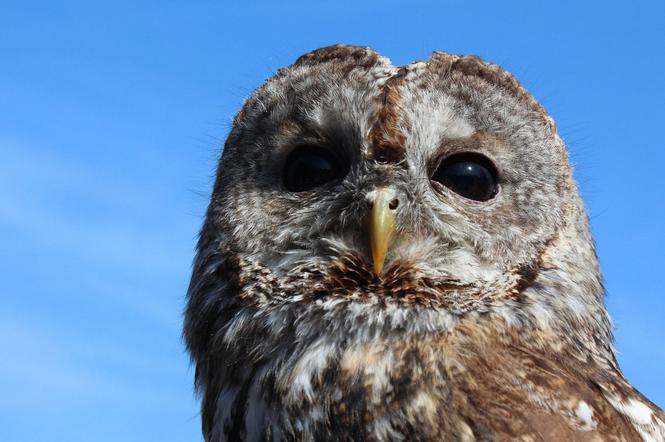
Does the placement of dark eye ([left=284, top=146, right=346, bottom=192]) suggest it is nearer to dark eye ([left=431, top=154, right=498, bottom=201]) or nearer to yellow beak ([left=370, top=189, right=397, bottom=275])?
yellow beak ([left=370, top=189, right=397, bottom=275])

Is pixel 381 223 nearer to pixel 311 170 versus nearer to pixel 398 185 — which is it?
pixel 398 185

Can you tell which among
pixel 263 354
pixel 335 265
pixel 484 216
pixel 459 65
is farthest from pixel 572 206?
pixel 263 354

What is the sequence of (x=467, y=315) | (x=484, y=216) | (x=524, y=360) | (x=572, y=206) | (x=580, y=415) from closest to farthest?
(x=580, y=415), (x=524, y=360), (x=467, y=315), (x=484, y=216), (x=572, y=206)

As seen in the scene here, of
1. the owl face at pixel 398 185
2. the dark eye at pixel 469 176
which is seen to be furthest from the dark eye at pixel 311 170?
the dark eye at pixel 469 176

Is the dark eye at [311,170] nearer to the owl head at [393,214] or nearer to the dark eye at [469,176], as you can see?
the owl head at [393,214]

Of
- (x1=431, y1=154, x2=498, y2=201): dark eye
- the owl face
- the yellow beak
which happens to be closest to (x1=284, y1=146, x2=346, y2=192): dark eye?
the owl face

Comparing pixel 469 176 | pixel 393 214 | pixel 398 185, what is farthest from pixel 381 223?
pixel 469 176

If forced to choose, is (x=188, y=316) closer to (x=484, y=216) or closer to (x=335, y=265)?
(x=335, y=265)

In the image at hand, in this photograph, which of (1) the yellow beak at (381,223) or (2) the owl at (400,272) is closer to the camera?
(2) the owl at (400,272)
